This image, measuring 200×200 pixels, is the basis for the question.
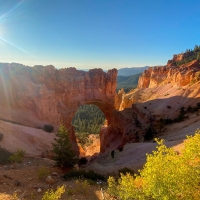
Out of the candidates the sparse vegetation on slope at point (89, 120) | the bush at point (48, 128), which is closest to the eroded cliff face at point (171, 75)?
the sparse vegetation on slope at point (89, 120)

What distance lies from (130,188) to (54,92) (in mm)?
29117

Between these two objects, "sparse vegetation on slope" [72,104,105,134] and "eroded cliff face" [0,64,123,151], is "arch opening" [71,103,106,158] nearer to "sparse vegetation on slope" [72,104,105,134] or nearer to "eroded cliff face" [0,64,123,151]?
"sparse vegetation on slope" [72,104,105,134]

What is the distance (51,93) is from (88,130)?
1631 inches

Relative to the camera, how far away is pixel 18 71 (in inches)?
1183

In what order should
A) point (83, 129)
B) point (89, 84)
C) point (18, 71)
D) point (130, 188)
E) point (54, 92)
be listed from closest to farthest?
point (130, 188), point (18, 71), point (54, 92), point (89, 84), point (83, 129)

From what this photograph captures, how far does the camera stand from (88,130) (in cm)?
7112

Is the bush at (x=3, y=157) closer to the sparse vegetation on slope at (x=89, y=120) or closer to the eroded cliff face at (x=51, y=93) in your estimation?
the eroded cliff face at (x=51, y=93)

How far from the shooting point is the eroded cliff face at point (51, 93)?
27.8 metres

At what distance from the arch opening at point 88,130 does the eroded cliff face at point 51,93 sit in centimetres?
556

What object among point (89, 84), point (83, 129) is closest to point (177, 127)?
point (89, 84)

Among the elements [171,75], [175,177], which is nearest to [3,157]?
[175,177]

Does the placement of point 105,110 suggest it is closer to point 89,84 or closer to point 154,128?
point 89,84

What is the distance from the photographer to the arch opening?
152 feet

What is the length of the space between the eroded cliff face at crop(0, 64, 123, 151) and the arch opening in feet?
18.2
